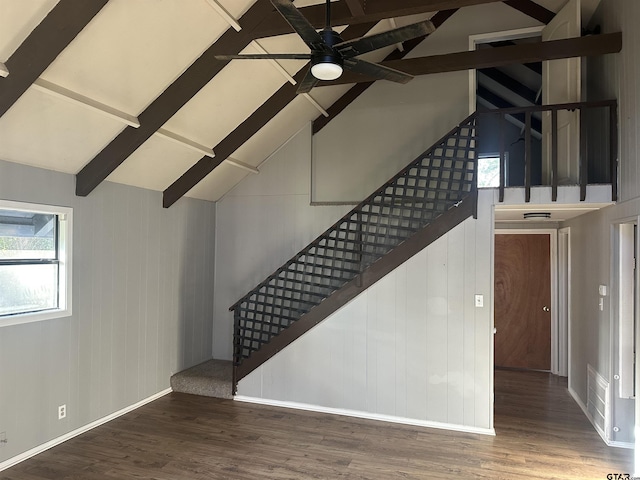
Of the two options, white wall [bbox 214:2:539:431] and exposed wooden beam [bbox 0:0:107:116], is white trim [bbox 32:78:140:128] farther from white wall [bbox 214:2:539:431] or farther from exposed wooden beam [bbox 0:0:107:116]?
white wall [bbox 214:2:539:431]

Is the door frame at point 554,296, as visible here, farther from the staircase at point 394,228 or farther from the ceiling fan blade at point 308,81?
the ceiling fan blade at point 308,81

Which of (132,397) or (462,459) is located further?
(132,397)

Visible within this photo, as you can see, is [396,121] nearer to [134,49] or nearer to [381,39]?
[381,39]

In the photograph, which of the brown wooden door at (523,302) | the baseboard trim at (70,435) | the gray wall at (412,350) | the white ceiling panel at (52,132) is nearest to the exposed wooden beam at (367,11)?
the white ceiling panel at (52,132)

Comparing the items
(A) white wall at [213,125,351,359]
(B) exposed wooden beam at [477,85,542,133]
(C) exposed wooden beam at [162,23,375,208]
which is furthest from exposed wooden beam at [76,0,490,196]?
(B) exposed wooden beam at [477,85,542,133]

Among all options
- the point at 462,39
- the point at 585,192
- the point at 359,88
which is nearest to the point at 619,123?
the point at 585,192

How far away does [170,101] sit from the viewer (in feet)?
11.7

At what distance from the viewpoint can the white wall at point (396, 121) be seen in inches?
200

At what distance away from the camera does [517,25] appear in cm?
481

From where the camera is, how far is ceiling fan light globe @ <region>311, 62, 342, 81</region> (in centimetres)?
237

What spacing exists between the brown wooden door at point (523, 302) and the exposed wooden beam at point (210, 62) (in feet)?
13.8

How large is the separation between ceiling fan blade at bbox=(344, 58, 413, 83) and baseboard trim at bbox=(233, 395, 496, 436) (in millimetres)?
3297

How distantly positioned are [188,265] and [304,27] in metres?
3.93

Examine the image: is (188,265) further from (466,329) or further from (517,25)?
(517,25)
